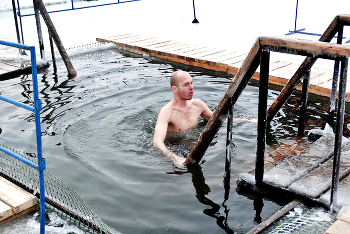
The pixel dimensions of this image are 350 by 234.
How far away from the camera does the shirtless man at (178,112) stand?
4.82m

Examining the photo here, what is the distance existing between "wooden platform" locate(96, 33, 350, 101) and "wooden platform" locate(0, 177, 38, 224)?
15.4ft

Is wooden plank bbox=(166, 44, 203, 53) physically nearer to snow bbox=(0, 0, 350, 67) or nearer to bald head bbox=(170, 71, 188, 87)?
snow bbox=(0, 0, 350, 67)

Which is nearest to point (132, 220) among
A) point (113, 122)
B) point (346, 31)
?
point (113, 122)

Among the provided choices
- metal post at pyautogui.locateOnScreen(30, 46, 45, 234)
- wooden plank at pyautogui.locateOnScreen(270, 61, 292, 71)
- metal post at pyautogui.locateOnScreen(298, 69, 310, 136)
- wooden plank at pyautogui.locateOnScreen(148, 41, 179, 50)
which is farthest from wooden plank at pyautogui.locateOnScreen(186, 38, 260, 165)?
wooden plank at pyautogui.locateOnScreen(148, 41, 179, 50)

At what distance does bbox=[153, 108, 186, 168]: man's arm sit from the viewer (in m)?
4.45

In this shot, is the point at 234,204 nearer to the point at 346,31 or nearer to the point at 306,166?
the point at 306,166

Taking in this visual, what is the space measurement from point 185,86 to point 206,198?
160 centimetres

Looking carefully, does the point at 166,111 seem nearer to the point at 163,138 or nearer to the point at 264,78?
the point at 163,138

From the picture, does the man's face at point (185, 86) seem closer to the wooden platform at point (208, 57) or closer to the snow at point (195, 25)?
the wooden platform at point (208, 57)

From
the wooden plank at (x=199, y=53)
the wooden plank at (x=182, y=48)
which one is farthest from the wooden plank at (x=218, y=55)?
the wooden plank at (x=182, y=48)

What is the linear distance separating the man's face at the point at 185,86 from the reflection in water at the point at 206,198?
0.98 m

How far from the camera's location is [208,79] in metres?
7.53

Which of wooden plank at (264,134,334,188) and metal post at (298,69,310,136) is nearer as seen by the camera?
wooden plank at (264,134,334,188)

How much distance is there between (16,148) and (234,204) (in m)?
2.93
